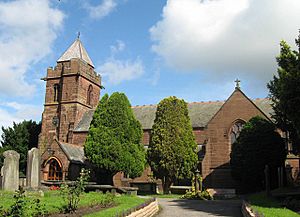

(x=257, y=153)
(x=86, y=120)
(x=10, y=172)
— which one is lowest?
(x=10, y=172)

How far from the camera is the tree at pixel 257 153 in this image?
26484 millimetres

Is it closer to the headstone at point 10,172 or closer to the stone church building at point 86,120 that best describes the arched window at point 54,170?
the stone church building at point 86,120

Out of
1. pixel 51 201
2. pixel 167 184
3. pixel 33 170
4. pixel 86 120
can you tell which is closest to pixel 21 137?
pixel 86 120

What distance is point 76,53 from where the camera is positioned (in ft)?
155

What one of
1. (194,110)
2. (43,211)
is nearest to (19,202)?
(43,211)

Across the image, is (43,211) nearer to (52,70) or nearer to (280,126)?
(280,126)

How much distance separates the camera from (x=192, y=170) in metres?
31.3

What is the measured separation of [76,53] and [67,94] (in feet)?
20.5

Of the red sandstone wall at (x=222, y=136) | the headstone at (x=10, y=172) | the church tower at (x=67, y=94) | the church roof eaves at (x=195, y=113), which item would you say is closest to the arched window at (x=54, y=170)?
the church tower at (x=67, y=94)

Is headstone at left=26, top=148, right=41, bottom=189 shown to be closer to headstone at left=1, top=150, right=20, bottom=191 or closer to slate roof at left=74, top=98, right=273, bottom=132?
headstone at left=1, top=150, right=20, bottom=191

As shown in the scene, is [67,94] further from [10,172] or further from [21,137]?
[10,172]

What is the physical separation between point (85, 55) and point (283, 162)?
31.6 metres

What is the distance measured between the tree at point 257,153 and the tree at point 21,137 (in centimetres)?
3348

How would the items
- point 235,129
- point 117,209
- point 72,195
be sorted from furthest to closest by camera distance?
point 235,129 < point 117,209 < point 72,195
